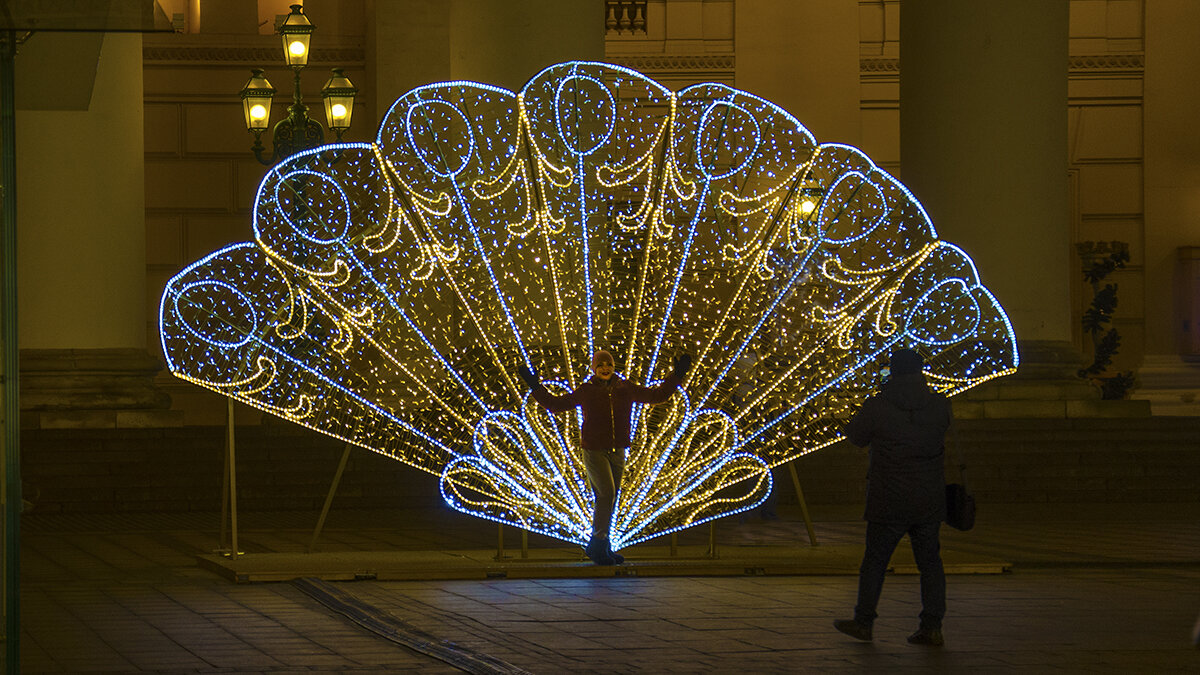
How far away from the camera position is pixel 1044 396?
786 inches

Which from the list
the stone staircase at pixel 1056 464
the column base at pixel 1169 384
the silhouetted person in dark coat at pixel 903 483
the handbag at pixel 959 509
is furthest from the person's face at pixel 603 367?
the column base at pixel 1169 384

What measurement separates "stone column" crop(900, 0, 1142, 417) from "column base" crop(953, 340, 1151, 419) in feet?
0.07

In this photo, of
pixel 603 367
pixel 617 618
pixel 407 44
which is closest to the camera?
pixel 617 618

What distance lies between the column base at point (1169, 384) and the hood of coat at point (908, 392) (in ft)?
63.3

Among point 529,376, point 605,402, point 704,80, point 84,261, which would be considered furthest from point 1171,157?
point 529,376

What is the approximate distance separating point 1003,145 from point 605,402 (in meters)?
8.85

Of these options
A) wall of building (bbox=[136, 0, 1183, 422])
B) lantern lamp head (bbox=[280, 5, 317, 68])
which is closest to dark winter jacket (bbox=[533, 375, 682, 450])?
lantern lamp head (bbox=[280, 5, 317, 68])

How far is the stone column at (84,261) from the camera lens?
64.0 feet

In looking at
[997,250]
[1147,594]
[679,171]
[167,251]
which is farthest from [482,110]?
[167,251]

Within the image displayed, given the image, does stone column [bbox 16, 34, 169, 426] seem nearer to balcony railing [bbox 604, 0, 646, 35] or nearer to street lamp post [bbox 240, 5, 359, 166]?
street lamp post [bbox 240, 5, 359, 166]

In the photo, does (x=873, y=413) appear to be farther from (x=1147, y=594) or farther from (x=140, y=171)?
(x=140, y=171)

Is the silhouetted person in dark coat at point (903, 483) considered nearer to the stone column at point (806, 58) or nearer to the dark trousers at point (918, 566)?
the dark trousers at point (918, 566)

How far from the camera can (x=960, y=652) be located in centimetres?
863

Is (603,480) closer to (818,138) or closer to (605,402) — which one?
(605,402)
